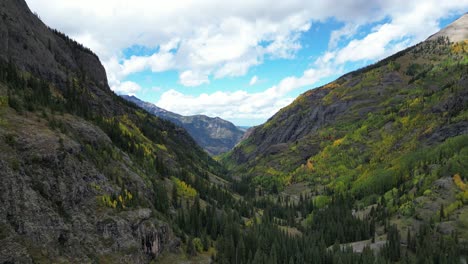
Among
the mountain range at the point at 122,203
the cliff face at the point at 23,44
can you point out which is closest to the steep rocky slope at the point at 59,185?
the mountain range at the point at 122,203

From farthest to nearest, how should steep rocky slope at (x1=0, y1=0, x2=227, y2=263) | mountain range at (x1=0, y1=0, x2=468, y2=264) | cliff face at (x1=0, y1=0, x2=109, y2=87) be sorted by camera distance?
cliff face at (x1=0, y1=0, x2=109, y2=87)
mountain range at (x1=0, y1=0, x2=468, y2=264)
steep rocky slope at (x1=0, y1=0, x2=227, y2=263)

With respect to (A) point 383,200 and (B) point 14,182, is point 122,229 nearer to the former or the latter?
(B) point 14,182

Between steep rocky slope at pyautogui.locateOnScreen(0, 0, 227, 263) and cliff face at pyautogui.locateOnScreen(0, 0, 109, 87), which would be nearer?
steep rocky slope at pyautogui.locateOnScreen(0, 0, 227, 263)

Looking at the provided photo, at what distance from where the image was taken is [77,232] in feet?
240

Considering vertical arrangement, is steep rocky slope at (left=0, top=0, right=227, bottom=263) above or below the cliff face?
below

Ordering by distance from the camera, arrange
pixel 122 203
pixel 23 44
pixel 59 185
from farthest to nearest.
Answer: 1. pixel 23 44
2. pixel 122 203
3. pixel 59 185

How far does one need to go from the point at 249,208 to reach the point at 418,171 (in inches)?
3941

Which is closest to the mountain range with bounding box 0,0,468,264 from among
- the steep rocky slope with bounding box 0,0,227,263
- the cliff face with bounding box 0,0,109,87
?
the steep rocky slope with bounding box 0,0,227,263

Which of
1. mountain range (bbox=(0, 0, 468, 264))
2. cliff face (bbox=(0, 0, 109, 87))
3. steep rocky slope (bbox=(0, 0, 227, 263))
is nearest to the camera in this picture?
steep rocky slope (bbox=(0, 0, 227, 263))

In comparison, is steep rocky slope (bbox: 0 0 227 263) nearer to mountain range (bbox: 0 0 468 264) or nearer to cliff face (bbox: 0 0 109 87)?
mountain range (bbox: 0 0 468 264)

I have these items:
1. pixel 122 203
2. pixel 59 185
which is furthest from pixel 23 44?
pixel 122 203

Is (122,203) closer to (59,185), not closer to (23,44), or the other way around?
(59,185)

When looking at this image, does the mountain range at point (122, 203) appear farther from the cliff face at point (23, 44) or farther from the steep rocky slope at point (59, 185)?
the cliff face at point (23, 44)

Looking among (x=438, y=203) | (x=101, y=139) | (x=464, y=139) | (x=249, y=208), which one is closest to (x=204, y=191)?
(x=249, y=208)
